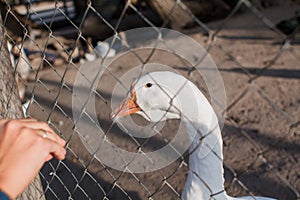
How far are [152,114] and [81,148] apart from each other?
1.36m

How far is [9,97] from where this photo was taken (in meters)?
1.86

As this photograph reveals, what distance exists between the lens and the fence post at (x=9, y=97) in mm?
1814

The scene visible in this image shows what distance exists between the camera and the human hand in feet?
3.16

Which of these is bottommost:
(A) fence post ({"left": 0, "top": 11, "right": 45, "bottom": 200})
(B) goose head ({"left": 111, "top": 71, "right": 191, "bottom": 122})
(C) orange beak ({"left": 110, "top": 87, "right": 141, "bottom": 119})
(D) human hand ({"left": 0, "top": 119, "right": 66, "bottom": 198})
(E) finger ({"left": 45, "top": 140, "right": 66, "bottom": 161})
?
(D) human hand ({"left": 0, "top": 119, "right": 66, "bottom": 198})

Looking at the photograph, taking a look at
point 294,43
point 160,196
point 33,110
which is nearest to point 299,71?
point 294,43

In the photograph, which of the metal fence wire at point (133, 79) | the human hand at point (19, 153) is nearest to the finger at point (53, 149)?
the human hand at point (19, 153)

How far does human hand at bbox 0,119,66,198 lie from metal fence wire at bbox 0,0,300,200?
3.02 feet

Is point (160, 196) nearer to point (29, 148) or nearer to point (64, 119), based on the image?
point (64, 119)

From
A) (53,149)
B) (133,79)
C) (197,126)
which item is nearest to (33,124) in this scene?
(53,149)

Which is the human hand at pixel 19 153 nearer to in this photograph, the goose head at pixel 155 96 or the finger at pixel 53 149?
the finger at pixel 53 149

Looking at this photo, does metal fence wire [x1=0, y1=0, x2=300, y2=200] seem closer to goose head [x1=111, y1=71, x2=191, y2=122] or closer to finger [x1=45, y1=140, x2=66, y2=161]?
goose head [x1=111, y1=71, x2=191, y2=122]

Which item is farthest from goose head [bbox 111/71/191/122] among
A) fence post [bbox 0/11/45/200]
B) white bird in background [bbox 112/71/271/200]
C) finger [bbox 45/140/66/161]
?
finger [bbox 45/140/66/161]

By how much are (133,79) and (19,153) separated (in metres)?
1.60

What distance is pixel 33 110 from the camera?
3568 mm
